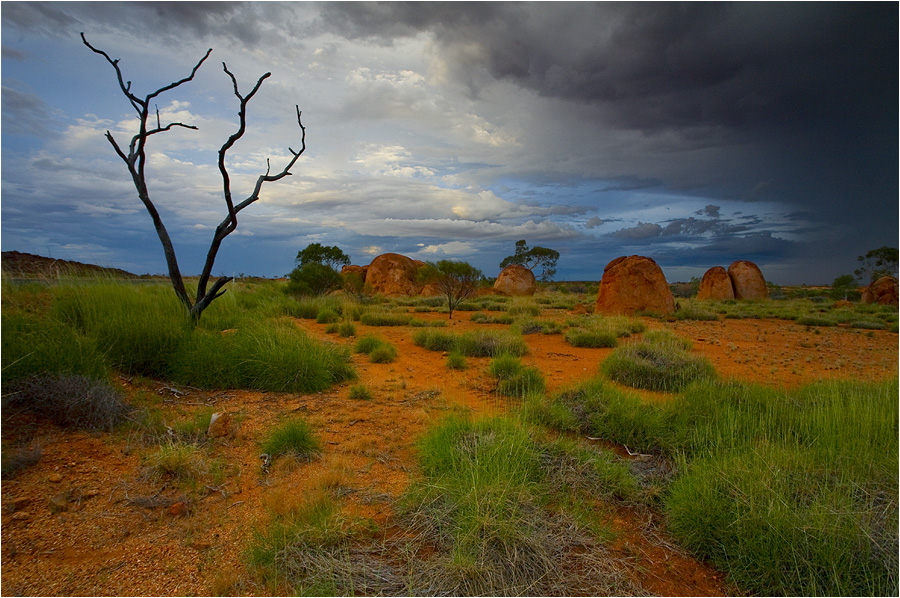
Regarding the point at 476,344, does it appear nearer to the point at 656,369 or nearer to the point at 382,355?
the point at 382,355

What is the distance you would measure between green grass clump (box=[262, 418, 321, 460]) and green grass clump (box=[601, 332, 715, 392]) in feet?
15.7

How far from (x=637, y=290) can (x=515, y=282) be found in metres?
16.7

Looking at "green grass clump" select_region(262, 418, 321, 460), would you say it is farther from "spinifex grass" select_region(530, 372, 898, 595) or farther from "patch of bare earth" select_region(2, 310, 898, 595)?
"spinifex grass" select_region(530, 372, 898, 595)

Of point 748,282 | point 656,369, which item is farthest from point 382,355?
point 748,282

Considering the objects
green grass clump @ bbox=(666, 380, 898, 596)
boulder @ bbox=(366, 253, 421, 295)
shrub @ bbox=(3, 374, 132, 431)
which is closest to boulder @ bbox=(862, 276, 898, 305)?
boulder @ bbox=(366, 253, 421, 295)

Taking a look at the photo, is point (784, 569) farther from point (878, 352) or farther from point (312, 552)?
point (878, 352)

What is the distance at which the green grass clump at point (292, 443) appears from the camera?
3832 mm

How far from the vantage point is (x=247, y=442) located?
409 cm

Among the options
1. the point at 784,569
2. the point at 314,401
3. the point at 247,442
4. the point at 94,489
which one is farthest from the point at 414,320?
the point at 784,569

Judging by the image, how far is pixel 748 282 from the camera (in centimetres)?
2781

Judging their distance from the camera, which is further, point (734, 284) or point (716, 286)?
point (734, 284)

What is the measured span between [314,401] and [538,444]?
9.64 ft

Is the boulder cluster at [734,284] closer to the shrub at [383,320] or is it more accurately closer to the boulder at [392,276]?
the boulder at [392,276]

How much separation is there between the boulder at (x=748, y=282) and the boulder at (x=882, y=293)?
520cm
